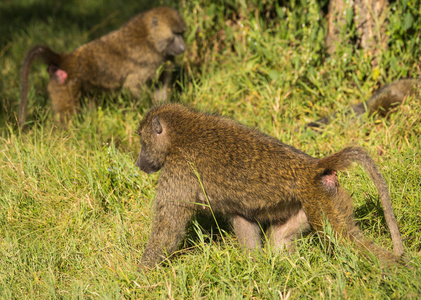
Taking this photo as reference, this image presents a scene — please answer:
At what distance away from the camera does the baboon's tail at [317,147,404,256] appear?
240 centimetres

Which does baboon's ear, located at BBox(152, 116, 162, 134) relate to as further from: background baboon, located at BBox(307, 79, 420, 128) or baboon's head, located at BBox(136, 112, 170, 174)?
background baboon, located at BBox(307, 79, 420, 128)

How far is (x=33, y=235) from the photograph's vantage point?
10.3 ft

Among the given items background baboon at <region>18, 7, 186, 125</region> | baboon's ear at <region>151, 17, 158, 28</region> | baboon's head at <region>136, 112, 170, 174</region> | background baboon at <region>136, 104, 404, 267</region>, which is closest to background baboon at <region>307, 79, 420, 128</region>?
background baboon at <region>136, 104, 404, 267</region>

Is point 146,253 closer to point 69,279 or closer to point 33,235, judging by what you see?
point 69,279

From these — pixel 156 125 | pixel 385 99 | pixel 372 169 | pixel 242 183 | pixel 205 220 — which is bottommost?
pixel 205 220

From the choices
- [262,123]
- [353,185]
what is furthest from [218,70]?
[353,185]

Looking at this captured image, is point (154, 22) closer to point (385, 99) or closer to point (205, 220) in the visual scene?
point (385, 99)

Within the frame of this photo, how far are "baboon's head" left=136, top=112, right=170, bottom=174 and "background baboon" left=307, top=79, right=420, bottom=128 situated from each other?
165cm

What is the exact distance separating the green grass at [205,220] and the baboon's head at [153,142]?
417 mm

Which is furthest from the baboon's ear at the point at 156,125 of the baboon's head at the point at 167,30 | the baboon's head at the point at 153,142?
the baboon's head at the point at 167,30

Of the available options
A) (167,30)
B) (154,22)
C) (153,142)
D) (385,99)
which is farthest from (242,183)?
(154,22)

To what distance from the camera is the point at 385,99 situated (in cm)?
415

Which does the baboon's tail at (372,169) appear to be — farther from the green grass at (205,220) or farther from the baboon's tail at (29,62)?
the baboon's tail at (29,62)

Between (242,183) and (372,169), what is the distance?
2.30 feet
